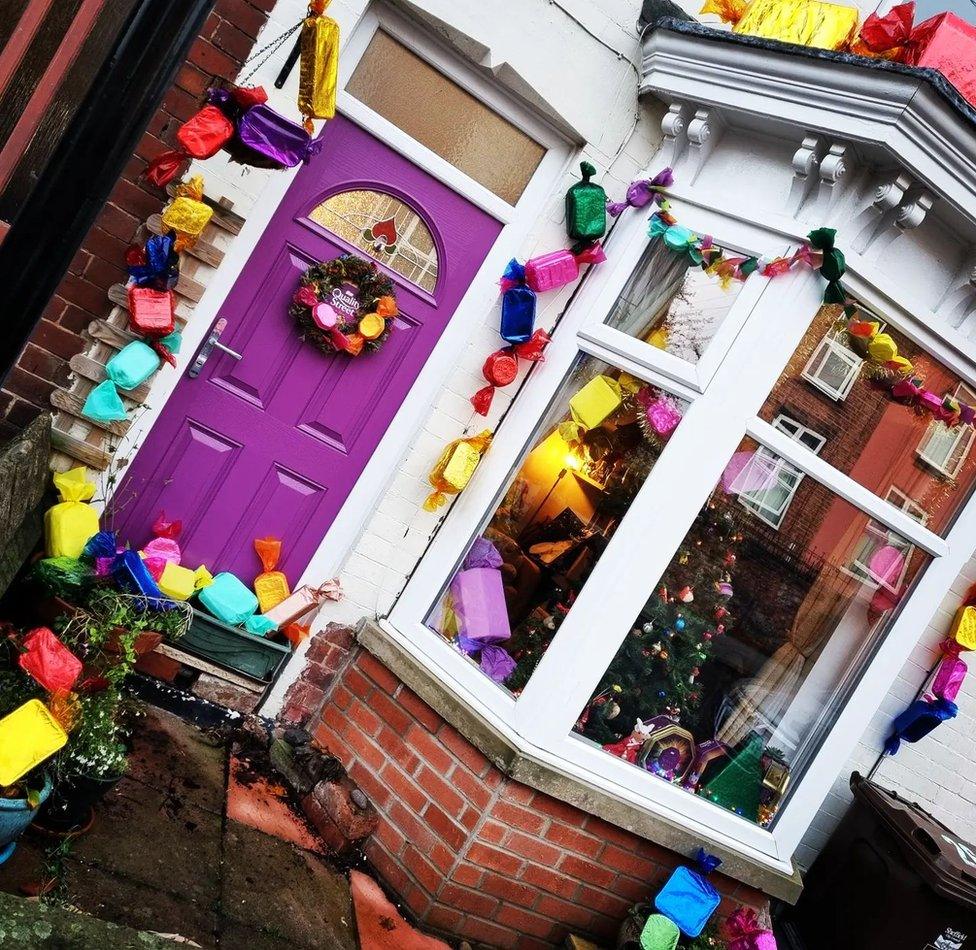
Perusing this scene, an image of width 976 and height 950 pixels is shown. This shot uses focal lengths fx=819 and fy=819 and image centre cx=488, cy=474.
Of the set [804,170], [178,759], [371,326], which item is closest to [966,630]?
[804,170]

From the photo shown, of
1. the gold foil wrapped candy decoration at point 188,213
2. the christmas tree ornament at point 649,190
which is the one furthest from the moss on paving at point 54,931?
the christmas tree ornament at point 649,190

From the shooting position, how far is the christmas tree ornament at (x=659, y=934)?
328 centimetres

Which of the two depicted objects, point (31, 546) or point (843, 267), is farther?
point (843, 267)

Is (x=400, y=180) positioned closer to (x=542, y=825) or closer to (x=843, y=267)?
(x=843, y=267)

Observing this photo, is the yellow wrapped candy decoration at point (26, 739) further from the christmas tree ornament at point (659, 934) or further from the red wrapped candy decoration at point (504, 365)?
the christmas tree ornament at point (659, 934)

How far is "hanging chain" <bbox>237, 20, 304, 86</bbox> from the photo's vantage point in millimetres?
3318

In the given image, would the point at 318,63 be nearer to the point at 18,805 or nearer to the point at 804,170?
the point at 804,170

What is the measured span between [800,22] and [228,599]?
11.8 ft

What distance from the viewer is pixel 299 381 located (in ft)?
12.4

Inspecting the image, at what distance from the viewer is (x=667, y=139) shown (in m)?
3.82

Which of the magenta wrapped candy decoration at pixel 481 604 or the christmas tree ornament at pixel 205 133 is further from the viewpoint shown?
the magenta wrapped candy decoration at pixel 481 604

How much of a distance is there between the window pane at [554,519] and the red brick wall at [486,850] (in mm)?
443

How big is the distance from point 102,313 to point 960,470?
3.96 meters

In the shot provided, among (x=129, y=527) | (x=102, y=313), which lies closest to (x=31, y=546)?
(x=129, y=527)
